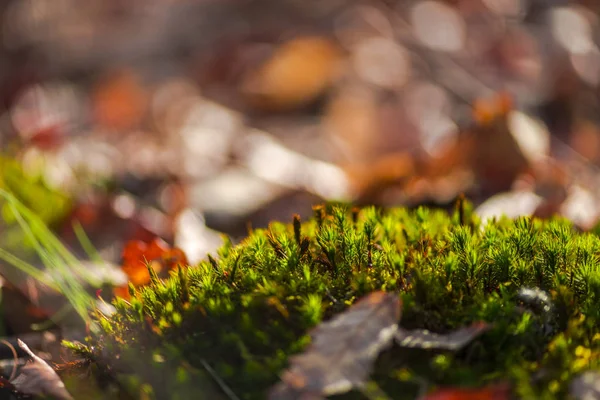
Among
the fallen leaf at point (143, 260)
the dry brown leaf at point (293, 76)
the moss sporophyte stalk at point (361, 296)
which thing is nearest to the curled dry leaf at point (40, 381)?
the moss sporophyte stalk at point (361, 296)

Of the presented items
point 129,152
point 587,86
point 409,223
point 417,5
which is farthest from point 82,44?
point 409,223

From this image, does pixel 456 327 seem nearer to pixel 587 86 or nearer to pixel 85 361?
pixel 85 361

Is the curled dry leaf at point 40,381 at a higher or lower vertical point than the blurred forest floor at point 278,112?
lower

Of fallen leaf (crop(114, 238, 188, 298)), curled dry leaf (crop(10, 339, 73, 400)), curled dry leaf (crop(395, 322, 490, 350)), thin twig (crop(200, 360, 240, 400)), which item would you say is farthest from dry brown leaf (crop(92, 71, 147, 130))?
curled dry leaf (crop(395, 322, 490, 350))

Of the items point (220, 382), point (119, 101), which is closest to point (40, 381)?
point (220, 382)

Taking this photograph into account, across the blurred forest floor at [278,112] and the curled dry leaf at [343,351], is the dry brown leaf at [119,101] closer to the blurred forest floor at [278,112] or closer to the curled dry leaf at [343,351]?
the blurred forest floor at [278,112]

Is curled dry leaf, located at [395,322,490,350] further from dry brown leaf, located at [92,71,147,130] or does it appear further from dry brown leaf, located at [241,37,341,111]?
dry brown leaf, located at [92,71,147,130]

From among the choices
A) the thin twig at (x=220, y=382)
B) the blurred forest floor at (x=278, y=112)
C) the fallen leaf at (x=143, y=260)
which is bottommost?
the thin twig at (x=220, y=382)
